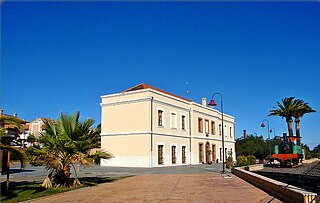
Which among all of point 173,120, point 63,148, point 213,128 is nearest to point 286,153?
point 173,120

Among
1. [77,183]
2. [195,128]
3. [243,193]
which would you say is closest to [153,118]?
[195,128]

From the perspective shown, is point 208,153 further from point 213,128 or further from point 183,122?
point 183,122

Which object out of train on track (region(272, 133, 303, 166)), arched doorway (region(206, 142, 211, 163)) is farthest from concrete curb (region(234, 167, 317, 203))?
arched doorway (region(206, 142, 211, 163))

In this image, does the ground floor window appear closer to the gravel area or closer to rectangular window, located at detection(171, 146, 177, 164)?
rectangular window, located at detection(171, 146, 177, 164)

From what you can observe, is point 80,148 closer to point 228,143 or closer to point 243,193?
point 243,193

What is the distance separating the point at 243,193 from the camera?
11.2 m

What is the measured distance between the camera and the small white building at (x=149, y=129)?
2994cm

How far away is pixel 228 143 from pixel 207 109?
972cm

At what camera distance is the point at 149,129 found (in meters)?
29.6

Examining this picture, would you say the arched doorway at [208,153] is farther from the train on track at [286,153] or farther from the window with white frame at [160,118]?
the window with white frame at [160,118]

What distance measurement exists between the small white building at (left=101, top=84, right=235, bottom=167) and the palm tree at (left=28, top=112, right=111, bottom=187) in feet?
54.7

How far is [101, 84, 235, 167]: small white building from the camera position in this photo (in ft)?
98.2

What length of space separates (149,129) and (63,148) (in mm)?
17351

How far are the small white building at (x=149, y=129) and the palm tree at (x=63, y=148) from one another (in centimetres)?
1667
